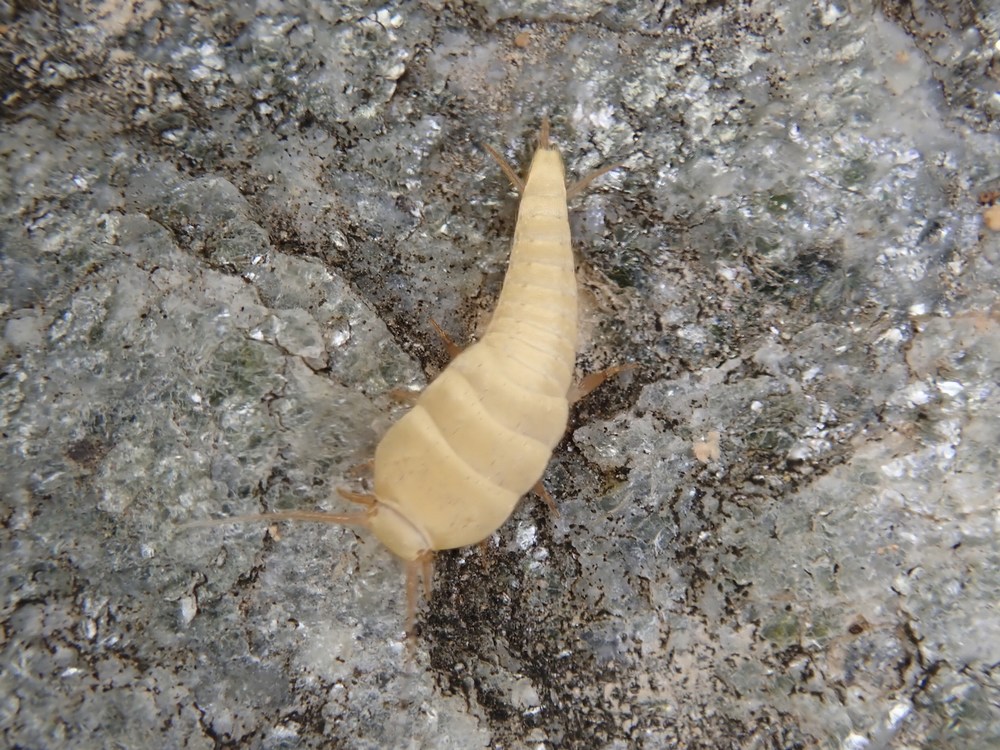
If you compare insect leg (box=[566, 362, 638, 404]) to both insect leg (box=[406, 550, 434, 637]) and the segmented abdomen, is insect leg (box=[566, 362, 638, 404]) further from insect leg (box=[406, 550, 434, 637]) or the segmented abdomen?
insect leg (box=[406, 550, 434, 637])

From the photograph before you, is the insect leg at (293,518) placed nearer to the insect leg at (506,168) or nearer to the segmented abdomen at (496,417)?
the segmented abdomen at (496,417)

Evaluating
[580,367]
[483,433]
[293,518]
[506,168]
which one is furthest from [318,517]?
[506,168]

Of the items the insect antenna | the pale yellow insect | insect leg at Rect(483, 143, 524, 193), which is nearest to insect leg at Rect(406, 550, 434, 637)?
the pale yellow insect

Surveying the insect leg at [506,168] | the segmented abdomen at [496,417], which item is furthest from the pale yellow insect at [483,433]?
the insect leg at [506,168]

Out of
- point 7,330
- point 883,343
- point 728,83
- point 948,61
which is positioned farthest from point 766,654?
point 7,330

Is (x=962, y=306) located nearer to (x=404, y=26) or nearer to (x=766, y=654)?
(x=766, y=654)

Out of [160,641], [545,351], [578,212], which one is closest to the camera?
[160,641]
